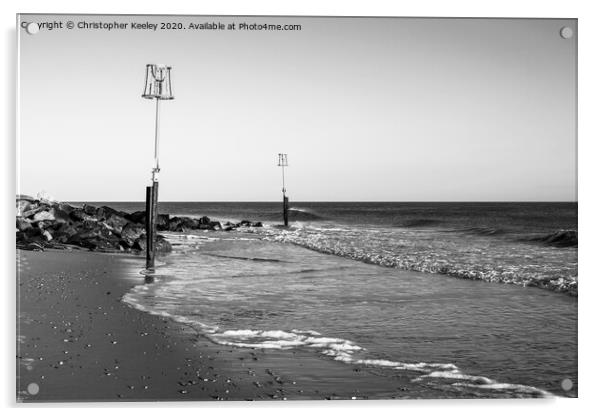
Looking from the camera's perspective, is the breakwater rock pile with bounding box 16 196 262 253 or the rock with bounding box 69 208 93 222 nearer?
the breakwater rock pile with bounding box 16 196 262 253

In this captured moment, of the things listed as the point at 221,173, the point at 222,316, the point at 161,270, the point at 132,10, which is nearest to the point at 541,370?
the point at 222,316

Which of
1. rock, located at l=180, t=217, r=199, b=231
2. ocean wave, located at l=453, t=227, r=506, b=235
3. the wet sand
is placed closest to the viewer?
the wet sand

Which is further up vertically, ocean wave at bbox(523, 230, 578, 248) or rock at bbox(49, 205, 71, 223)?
rock at bbox(49, 205, 71, 223)

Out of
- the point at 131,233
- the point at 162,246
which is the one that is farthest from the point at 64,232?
the point at 162,246

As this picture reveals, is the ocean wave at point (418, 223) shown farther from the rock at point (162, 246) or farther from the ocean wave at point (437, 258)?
the rock at point (162, 246)

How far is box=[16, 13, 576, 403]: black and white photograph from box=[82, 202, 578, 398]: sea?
0.03 m

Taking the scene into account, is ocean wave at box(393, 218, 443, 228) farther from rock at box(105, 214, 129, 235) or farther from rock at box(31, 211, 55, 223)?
rock at box(31, 211, 55, 223)

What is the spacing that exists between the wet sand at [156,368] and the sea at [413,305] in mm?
174

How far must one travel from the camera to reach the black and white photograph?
4.59m

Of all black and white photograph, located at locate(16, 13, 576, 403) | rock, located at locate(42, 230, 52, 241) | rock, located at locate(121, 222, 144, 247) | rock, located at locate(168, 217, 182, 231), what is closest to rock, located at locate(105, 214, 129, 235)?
rock, located at locate(121, 222, 144, 247)

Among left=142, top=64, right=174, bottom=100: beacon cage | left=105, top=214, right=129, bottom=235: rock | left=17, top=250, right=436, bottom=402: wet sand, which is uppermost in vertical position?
left=142, top=64, right=174, bottom=100: beacon cage

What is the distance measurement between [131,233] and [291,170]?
5.20 m

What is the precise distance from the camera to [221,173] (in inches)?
244

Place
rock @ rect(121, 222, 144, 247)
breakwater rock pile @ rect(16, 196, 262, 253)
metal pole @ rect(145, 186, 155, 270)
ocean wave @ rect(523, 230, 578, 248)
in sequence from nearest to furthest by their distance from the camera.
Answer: ocean wave @ rect(523, 230, 578, 248), metal pole @ rect(145, 186, 155, 270), breakwater rock pile @ rect(16, 196, 262, 253), rock @ rect(121, 222, 144, 247)
